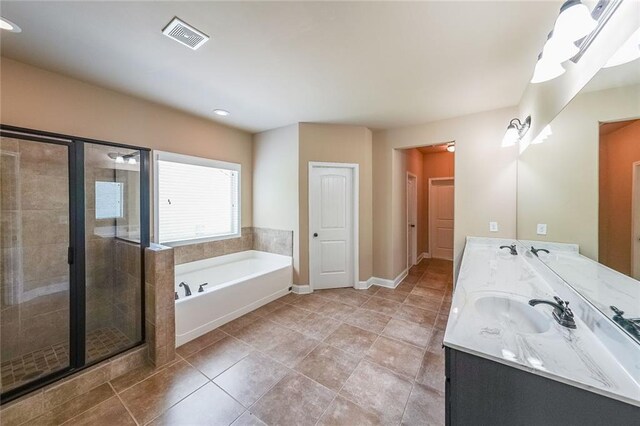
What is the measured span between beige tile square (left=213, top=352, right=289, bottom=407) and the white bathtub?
73cm

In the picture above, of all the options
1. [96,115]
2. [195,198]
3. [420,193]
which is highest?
[96,115]

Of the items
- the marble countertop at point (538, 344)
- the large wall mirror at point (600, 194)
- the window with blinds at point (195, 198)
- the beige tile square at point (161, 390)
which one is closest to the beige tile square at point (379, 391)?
the marble countertop at point (538, 344)

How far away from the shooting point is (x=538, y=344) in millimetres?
901

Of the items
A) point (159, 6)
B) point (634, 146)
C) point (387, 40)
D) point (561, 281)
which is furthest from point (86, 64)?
point (561, 281)

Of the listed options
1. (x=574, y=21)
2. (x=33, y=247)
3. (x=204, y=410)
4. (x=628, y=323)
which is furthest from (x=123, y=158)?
(x=628, y=323)

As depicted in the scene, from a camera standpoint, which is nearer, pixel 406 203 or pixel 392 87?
pixel 392 87

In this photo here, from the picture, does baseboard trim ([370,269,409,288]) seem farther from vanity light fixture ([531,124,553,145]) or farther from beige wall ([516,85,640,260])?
vanity light fixture ([531,124,553,145])

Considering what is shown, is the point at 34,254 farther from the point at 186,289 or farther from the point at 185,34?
the point at 185,34

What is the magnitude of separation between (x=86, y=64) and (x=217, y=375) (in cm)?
291

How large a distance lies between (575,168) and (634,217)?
66 cm

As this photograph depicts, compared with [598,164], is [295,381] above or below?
below

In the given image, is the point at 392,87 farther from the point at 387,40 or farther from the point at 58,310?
the point at 58,310

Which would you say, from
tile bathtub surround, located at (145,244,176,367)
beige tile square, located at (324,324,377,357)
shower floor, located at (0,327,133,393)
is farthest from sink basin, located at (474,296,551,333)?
shower floor, located at (0,327,133,393)

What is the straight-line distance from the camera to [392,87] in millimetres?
2418
